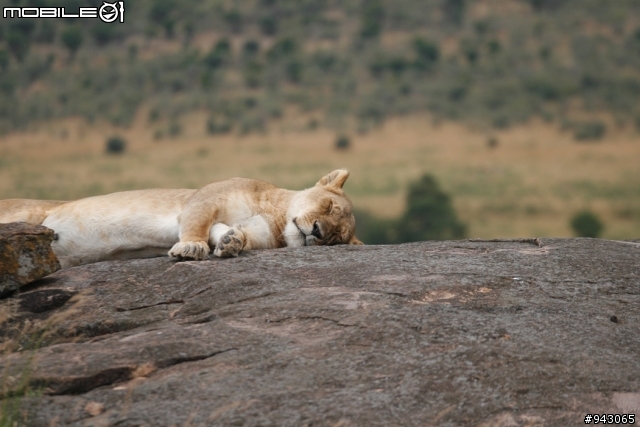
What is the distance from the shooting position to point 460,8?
3314 inches

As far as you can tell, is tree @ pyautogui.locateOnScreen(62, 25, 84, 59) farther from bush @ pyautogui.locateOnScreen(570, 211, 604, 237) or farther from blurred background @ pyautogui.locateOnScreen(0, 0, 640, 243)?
bush @ pyautogui.locateOnScreen(570, 211, 604, 237)

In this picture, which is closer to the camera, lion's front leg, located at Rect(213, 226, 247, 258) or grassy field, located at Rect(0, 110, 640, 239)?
lion's front leg, located at Rect(213, 226, 247, 258)

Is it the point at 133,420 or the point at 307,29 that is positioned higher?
the point at 307,29

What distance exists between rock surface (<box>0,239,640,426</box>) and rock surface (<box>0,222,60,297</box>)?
0.13 metres

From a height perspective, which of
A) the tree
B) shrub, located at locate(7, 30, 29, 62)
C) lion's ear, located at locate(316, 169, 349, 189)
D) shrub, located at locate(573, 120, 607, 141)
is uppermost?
the tree

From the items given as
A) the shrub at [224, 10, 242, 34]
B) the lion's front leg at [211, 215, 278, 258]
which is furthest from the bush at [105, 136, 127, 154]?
the lion's front leg at [211, 215, 278, 258]

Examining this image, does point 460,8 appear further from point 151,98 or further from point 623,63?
point 151,98

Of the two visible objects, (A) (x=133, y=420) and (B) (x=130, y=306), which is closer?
(A) (x=133, y=420)

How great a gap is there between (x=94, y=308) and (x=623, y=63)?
76.4 m

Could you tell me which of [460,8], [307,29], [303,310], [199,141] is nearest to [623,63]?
[460,8]

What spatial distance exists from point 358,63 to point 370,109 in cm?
721

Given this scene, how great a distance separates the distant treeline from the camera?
7094 centimetres

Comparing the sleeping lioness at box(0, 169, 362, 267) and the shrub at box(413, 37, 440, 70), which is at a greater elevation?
the shrub at box(413, 37, 440, 70)

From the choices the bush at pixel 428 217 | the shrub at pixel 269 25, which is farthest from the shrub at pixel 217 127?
the bush at pixel 428 217
